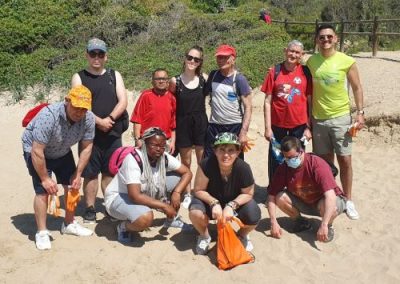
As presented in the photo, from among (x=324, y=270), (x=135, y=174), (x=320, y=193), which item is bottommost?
(x=324, y=270)

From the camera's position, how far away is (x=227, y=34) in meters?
13.3

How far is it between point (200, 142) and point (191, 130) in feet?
0.58

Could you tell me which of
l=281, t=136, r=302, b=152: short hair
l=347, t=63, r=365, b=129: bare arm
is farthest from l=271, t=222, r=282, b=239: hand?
l=347, t=63, r=365, b=129: bare arm

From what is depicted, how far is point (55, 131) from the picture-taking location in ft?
12.5

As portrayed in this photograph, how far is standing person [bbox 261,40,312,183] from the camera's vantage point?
449cm

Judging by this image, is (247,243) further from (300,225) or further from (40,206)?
(40,206)

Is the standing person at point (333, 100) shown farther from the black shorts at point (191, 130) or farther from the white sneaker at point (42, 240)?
the white sneaker at point (42, 240)

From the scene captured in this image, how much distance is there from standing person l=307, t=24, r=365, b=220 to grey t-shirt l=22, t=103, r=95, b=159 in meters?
2.21

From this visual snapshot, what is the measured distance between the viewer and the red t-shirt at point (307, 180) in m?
4.09

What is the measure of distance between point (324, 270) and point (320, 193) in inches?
28.2

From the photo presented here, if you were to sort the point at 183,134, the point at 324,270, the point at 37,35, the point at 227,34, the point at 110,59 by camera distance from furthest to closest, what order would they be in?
the point at 227,34 → the point at 37,35 → the point at 110,59 → the point at 183,134 → the point at 324,270

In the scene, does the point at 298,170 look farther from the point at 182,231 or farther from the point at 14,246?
the point at 14,246

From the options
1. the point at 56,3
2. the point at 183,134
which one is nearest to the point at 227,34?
the point at 56,3

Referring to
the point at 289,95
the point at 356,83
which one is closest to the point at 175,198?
the point at 289,95
